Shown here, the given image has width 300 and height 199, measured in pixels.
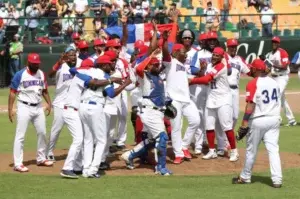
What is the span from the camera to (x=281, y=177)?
38.3ft

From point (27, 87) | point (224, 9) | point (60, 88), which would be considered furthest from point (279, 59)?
point (224, 9)

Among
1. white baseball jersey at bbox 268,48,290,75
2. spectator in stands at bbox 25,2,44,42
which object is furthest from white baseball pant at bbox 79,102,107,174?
spectator in stands at bbox 25,2,44,42

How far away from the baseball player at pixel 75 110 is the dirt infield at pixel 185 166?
25.2 inches

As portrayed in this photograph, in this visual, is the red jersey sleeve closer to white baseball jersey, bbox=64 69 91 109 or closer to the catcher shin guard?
the catcher shin guard

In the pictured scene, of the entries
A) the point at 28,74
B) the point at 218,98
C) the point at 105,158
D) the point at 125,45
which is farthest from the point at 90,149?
the point at 125,45

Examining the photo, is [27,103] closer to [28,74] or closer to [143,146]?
[28,74]

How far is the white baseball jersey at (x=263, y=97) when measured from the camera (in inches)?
456

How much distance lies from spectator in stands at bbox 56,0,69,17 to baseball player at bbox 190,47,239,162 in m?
15.1

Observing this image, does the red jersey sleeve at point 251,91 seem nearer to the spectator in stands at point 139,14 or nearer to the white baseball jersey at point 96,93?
the white baseball jersey at point 96,93

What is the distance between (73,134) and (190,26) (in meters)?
17.3

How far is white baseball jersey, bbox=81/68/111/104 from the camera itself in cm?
1212

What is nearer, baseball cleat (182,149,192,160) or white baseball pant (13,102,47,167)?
white baseball pant (13,102,47,167)

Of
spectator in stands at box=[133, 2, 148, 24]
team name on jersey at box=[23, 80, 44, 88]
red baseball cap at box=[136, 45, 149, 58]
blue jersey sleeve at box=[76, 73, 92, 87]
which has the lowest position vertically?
spectator in stands at box=[133, 2, 148, 24]

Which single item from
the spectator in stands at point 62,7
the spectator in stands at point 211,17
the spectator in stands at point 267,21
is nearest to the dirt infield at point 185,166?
the spectator in stands at point 62,7
